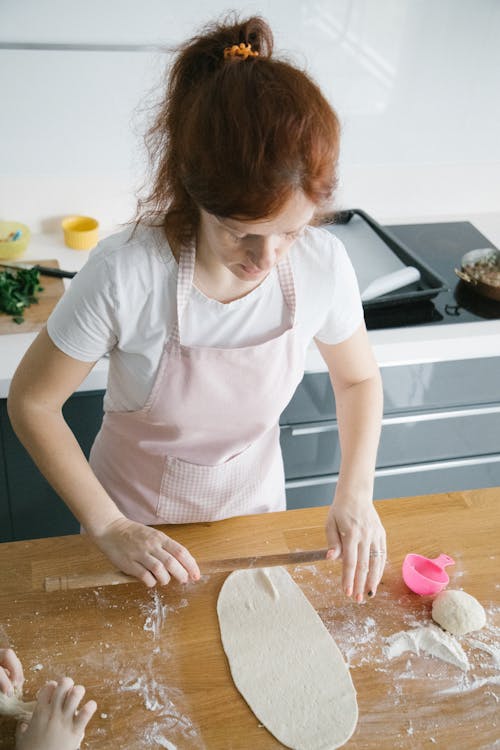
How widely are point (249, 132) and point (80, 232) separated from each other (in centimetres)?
123

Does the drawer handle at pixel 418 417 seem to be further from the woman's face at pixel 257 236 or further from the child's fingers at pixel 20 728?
the child's fingers at pixel 20 728

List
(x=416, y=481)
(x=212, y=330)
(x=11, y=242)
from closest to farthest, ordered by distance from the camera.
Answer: (x=212, y=330), (x=11, y=242), (x=416, y=481)

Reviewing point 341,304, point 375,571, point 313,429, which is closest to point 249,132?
point 341,304

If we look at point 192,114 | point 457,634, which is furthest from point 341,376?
point 192,114

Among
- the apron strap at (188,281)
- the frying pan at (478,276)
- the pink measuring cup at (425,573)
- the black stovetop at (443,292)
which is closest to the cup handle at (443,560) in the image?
the pink measuring cup at (425,573)

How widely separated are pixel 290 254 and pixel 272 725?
67 centimetres

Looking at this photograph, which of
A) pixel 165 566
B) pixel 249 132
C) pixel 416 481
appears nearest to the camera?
pixel 249 132

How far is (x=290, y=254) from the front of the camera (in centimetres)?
116

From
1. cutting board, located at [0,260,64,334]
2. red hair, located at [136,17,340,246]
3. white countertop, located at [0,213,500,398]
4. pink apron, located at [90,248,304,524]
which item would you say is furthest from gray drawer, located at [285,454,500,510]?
red hair, located at [136,17,340,246]

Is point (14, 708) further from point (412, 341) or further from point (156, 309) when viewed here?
point (412, 341)

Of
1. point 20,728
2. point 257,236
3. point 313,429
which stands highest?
point 257,236

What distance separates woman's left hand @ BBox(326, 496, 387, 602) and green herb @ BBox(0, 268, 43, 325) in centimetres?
91

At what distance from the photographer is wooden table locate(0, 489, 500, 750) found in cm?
95

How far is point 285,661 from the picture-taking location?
3.46 ft
